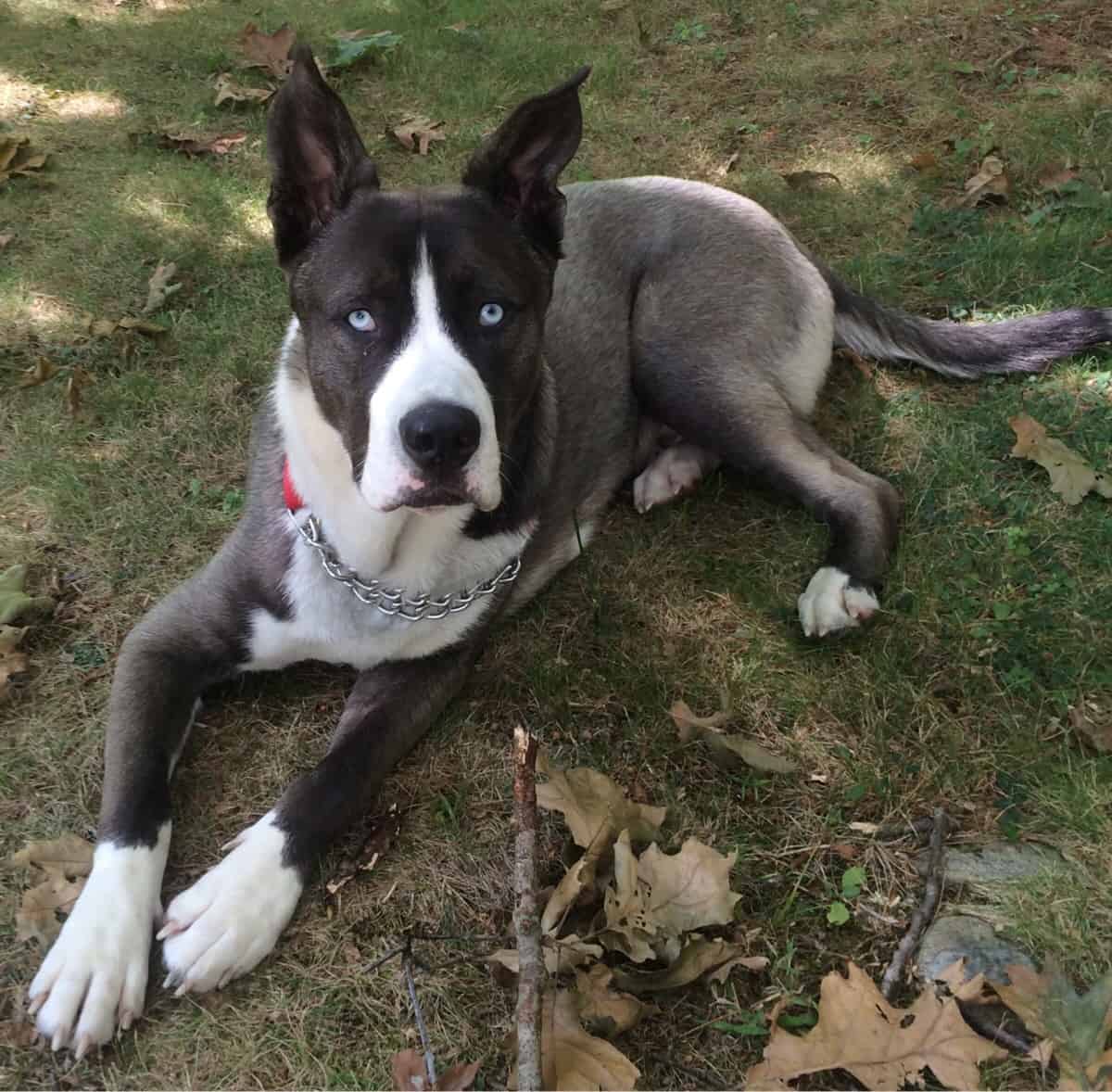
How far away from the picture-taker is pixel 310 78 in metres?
2.39

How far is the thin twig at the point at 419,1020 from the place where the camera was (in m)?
2.01

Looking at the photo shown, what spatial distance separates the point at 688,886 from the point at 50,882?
1.45 meters

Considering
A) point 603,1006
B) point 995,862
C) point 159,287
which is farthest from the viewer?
Answer: point 159,287

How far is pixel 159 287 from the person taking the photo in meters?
4.19

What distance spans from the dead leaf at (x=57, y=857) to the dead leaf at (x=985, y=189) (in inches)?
174

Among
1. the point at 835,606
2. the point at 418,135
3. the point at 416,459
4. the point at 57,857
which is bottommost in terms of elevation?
the point at 57,857

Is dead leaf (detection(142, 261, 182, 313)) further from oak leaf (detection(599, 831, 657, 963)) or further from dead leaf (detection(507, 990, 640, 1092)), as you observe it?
dead leaf (detection(507, 990, 640, 1092))

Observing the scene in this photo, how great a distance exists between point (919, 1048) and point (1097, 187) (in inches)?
164

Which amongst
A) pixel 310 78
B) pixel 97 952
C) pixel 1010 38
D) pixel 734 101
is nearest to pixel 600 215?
pixel 310 78

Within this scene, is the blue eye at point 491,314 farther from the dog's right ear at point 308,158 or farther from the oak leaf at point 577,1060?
the oak leaf at point 577,1060

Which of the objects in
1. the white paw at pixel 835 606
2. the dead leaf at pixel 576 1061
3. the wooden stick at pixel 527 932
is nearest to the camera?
the wooden stick at pixel 527 932

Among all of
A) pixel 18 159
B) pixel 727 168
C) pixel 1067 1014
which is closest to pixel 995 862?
pixel 1067 1014

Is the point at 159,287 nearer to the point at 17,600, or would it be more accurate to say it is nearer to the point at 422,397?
the point at 17,600

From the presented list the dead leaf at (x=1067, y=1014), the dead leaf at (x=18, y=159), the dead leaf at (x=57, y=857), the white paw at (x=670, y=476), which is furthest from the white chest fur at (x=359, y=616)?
the dead leaf at (x=18, y=159)
